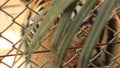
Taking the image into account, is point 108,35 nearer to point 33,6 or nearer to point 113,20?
point 113,20

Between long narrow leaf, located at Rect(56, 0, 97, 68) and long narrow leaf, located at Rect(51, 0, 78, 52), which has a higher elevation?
long narrow leaf, located at Rect(51, 0, 78, 52)

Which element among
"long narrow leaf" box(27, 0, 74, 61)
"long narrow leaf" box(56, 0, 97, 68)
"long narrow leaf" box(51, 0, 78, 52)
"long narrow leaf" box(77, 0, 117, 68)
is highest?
"long narrow leaf" box(27, 0, 74, 61)

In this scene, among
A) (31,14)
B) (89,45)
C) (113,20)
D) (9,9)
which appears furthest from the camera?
(9,9)

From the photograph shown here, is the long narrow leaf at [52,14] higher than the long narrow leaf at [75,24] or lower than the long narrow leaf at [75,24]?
higher

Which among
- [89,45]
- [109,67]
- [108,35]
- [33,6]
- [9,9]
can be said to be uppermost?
[9,9]

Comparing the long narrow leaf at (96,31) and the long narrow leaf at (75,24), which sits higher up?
the long narrow leaf at (75,24)

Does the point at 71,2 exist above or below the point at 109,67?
below

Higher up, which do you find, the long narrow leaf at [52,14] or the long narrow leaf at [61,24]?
the long narrow leaf at [52,14]

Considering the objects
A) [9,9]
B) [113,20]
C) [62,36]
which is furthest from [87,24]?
[9,9]

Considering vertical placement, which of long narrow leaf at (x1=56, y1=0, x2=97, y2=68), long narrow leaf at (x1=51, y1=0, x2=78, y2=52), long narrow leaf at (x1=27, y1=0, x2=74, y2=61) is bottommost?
long narrow leaf at (x1=56, y1=0, x2=97, y2=68)

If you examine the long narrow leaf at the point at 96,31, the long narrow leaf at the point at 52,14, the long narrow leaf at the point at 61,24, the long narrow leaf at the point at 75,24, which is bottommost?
the long narrow leaf at the point at 96,31

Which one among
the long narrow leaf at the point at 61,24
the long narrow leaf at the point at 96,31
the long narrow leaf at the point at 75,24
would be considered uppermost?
the long narrow leaf at the point at 61,24
